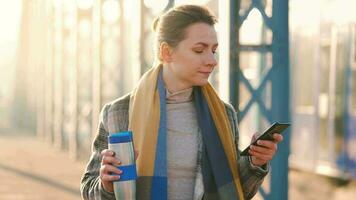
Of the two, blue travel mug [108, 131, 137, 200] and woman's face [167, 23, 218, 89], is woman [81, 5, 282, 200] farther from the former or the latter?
blue travel mug [108, 131, 137, 200]

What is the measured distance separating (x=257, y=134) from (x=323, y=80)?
8.67 m

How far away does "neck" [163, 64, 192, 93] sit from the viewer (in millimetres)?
2961

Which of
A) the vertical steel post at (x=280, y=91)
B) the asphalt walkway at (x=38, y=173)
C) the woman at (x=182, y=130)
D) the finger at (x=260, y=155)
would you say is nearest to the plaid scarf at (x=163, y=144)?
the woman at (x=182, y=130)

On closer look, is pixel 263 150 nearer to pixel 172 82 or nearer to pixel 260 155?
pixel 260 155

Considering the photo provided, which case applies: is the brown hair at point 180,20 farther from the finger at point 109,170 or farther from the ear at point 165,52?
the finger at point 109,170

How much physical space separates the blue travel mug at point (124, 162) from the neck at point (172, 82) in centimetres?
34

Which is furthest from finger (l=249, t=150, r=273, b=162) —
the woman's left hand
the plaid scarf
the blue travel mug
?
the blue travel mug

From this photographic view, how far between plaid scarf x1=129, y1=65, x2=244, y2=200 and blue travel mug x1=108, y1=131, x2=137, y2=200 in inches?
5.4

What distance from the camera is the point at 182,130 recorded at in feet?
9.64

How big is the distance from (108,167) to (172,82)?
45 cm

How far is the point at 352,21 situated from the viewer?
10672 mm

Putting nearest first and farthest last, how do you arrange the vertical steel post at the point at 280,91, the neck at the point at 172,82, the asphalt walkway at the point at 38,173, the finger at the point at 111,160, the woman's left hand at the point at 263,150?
the finger at the point at 111,160 < the woman's left hand at the point at 263,150 < the neck at the point at 172,82 < the vertical steel post at the point at 280,91 < the asphalt walkway at the point at 38,173

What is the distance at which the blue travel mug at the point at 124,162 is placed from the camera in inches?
106

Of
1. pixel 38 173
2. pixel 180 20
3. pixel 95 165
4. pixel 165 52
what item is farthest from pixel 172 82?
pixel 38 173
